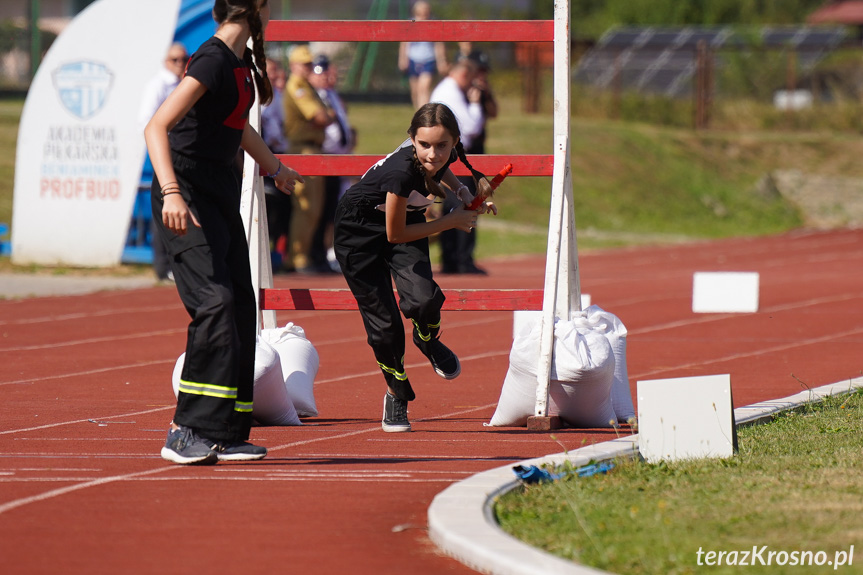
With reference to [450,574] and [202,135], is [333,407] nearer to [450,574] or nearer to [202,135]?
[202,135]

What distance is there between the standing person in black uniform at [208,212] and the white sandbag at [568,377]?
1.37 meters

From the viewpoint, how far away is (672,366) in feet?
30.0

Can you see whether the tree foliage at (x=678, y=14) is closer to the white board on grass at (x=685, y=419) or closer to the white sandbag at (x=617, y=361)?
the white sandbag at (x=617, y=361)

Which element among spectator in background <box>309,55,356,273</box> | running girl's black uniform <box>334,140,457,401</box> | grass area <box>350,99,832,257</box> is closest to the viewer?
running girl's black uniform <box>334,140,457,401</box>

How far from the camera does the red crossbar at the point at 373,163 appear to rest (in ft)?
21.7

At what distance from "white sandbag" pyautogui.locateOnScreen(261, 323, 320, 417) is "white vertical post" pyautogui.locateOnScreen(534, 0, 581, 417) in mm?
1154

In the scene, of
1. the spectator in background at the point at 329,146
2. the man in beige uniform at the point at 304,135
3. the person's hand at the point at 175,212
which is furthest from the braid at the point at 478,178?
the spectator in background at the point at 329,146

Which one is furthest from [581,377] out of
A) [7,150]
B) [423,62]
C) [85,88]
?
[423,62]

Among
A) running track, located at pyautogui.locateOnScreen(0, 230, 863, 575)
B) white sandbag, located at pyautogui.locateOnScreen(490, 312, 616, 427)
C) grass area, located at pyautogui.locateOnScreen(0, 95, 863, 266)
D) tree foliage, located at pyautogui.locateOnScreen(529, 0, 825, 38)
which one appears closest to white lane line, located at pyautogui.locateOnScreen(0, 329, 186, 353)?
running track, located at pyautogui.locateOnScreen(0, 230, 863, 575)

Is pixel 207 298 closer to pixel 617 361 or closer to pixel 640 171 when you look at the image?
pixel 617 361

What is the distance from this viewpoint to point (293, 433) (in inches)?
258

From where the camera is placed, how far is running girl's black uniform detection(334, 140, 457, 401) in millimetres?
6367

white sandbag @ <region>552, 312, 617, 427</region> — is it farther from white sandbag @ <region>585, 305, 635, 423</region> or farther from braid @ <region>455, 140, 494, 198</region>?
braid @ <region>455, 140, 494, 198</region>

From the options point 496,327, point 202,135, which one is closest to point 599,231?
point 496,327
